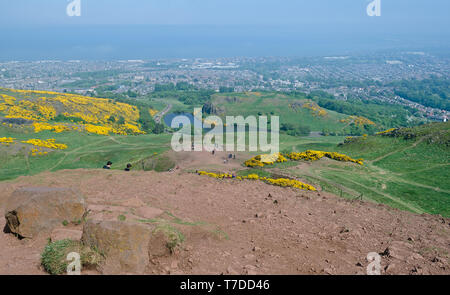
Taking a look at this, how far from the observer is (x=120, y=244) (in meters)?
9.93

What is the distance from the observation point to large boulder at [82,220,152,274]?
32.1ft

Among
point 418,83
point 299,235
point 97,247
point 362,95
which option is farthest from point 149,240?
point 418,83

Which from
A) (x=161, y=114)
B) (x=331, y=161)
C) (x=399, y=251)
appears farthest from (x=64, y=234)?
(x=161, y=114)

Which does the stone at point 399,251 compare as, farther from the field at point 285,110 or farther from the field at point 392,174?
the field at point 285,110

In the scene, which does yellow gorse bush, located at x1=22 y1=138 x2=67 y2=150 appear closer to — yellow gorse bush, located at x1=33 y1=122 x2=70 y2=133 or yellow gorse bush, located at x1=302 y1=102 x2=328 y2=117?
yellow gorse bush, located at x1=33 y1=122 x2=70 y2=133

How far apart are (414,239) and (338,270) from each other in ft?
18.4

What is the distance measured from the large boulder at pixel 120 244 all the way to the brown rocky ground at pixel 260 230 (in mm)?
710

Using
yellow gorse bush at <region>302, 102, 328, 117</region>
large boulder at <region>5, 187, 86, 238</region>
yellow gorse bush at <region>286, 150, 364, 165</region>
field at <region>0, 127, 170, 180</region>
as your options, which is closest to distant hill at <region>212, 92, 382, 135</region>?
yellow gorse bush at <region>302, 102, 328, 117</region>

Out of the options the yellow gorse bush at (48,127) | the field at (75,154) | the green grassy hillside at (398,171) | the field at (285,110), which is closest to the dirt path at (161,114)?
the field at (285,110)

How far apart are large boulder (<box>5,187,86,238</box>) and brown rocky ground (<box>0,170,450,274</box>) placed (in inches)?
18.4

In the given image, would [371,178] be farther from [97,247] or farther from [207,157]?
[97,247]

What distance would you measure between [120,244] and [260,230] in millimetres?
6168

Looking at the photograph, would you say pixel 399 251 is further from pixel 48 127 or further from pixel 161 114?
pixel 161 114
